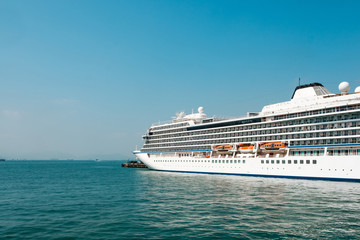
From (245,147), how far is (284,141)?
764 cm

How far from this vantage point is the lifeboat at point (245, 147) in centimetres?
4929

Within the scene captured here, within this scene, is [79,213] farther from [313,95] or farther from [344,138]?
[313,95]

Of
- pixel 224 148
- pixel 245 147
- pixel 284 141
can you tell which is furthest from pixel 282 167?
pixel 224 148

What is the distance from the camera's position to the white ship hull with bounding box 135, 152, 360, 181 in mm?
36219

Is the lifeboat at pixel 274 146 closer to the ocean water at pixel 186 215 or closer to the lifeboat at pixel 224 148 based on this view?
the lifeboat at pixel 224 148

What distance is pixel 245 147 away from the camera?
50531 mm

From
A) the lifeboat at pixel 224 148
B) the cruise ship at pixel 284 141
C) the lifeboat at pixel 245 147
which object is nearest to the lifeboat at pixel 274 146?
the cruise ship at pixel 284 141

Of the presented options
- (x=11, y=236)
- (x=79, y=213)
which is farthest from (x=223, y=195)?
(x=11, y=236)

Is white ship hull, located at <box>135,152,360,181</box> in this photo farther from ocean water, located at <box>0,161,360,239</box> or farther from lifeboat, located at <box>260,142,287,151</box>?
ocean water, located at <box>0,161,360,239</box>

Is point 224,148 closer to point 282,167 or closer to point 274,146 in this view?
point 274,146

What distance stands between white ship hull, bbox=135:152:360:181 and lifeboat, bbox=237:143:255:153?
1.59m

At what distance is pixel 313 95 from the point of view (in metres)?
47.2

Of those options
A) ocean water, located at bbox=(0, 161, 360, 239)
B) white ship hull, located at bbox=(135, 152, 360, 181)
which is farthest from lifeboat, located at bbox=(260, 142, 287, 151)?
ocean water, located at bbox=(0, 161, 360, 239)

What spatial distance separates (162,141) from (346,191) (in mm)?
48172
